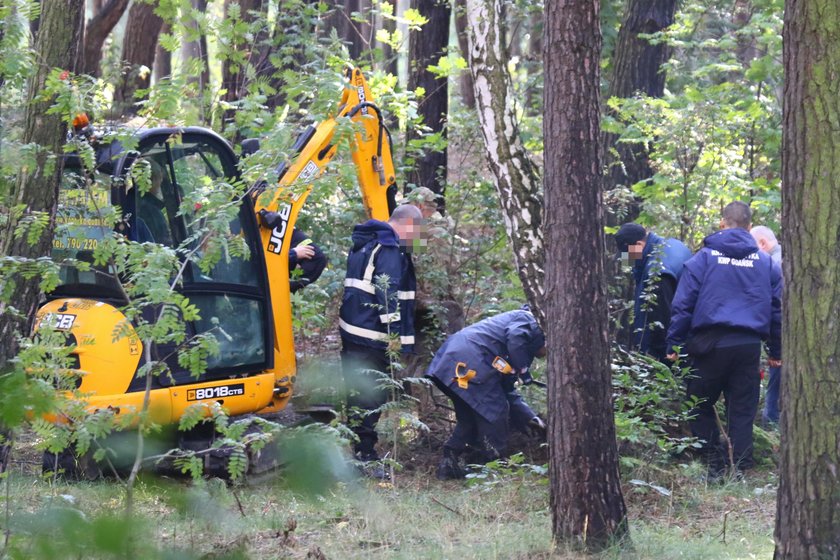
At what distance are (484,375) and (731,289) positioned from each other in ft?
7.21

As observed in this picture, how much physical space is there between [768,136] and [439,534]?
782 centimetres

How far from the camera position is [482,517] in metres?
6.78

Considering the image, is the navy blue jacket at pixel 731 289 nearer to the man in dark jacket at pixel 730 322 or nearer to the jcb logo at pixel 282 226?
the man in dark jacket at pixel 730 322

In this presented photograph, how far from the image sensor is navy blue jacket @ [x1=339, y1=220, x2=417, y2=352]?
27.4 feet

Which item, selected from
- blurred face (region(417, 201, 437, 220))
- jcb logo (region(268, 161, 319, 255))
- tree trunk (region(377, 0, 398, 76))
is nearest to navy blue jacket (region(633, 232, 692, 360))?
blurred face (region(417, 201, 437, 220))

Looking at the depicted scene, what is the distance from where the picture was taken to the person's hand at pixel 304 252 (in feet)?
29.5

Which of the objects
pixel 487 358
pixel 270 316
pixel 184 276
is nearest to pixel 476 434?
pixel 487 358

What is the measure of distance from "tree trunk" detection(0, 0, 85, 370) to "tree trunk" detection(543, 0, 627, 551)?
282 centimetres

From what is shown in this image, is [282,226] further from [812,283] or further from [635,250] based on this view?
[812,283]

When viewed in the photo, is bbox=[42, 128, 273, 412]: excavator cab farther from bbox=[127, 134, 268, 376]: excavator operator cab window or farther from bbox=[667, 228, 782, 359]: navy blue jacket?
bbox=[667, 228, 782, 359]: navy blue jacket

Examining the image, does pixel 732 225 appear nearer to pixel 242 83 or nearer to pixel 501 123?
pixel 501 123

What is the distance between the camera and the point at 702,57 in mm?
20516

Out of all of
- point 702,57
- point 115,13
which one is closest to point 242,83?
point 115,13

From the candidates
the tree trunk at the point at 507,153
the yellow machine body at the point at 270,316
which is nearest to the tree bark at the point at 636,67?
the yellow machine body at the point at 270,316
